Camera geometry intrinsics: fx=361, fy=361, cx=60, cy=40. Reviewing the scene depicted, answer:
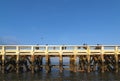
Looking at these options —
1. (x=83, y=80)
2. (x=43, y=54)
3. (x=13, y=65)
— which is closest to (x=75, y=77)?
(x=83, y=80)

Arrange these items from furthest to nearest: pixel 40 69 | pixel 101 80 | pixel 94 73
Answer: pixel 40 69 → pixel 94 73 → pixel 101 80

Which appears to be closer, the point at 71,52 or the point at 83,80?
the point at 83,80

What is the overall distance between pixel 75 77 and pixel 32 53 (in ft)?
30.1

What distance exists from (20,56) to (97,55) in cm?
1306

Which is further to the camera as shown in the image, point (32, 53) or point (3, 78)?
point (32, 53)

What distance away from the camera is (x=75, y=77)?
5481cm

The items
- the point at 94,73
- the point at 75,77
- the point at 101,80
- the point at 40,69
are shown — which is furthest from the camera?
the point at 40,69

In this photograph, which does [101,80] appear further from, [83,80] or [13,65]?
[13,65]

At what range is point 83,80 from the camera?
51.3 m

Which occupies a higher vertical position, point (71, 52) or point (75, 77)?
point (71, 52)

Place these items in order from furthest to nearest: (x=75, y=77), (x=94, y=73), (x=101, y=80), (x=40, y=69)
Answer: (x=40, y=69) → (x=94, y=73) → (x=75, y=77) → (x=101, y=80)

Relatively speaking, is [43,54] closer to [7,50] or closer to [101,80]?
[7,50]

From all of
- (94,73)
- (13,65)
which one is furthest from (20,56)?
(94,73)

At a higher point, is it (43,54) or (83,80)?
(43,54)
